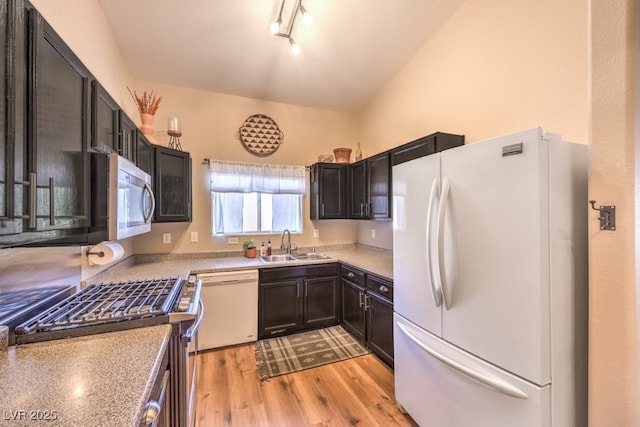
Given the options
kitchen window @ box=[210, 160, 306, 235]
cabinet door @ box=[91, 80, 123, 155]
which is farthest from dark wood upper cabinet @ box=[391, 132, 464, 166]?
cabinet door @ box=[91, 80, 123, 155]

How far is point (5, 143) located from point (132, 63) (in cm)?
259

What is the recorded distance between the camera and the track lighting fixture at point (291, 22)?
81.4 inches

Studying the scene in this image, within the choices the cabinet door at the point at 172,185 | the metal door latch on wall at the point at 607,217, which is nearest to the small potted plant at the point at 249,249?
the cabinet door at the point at 172,185

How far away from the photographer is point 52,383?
0.81 meters

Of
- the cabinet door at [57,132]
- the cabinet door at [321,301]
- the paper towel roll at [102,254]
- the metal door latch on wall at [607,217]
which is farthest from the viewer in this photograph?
the cabinet door at [321,301]

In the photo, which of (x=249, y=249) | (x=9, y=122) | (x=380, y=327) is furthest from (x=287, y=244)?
(x=9, y=122)

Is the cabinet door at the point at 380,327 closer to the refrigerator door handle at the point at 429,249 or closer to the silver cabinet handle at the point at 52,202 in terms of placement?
the refrigerator door handle at the point at 429,249

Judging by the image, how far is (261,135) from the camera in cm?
344

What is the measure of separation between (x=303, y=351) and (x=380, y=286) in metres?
1.04

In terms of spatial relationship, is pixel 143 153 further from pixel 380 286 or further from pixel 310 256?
pixel 380 286

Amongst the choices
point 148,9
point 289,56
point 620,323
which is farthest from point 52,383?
point 289,56

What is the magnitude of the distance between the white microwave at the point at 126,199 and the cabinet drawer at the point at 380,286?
1.85 m

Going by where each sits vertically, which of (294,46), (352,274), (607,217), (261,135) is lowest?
(352,274)

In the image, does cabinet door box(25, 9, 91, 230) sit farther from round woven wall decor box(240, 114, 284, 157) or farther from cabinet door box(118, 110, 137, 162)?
round woven wall decor box(240, 114, 284, 157)
